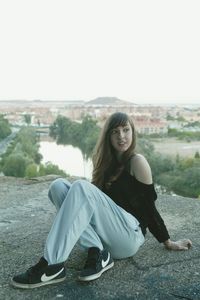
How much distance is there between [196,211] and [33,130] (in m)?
26.2

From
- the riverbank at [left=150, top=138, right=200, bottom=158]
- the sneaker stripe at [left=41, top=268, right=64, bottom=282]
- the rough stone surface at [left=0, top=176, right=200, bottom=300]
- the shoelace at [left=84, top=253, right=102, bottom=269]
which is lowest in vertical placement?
the riverbank at [left=150, top=138, right=200, bottom=158]

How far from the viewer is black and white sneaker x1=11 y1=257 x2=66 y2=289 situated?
1651 millimetres

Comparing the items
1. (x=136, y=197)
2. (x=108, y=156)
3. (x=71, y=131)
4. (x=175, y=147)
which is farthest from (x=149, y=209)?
(x=71, y=131)

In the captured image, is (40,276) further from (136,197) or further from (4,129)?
(4,129)

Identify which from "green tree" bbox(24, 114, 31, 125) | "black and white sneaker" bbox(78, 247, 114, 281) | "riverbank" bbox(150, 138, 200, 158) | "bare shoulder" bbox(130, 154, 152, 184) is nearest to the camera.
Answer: "black and white sneaker" bbox(78, 247, 114, 281)

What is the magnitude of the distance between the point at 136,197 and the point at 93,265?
372 millimetres

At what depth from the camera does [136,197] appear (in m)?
1.89

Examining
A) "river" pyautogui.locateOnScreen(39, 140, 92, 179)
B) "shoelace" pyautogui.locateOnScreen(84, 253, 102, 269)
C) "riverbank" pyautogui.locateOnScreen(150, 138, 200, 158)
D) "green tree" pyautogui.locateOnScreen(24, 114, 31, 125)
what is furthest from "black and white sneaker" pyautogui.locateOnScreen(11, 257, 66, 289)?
"green tree" pyautogui.locateOnScreen(24, 114, 31, 125)

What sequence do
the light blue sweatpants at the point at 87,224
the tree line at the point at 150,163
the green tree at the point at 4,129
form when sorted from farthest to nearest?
1. the green tree at the point at 4,129
2. the tree line at the point at 150,163
3. the light blue sweatpants at the point at 87,224

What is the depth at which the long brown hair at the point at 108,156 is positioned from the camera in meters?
1.93

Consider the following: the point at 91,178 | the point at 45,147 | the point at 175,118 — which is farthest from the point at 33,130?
the point at 91,178

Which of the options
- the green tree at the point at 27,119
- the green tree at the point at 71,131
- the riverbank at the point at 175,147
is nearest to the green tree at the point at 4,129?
the green tree at the point at 71,131

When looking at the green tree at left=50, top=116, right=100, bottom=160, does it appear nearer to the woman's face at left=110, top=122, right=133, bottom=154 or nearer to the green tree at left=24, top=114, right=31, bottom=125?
the green tree at left=24, top=114, right=31, bottom=125

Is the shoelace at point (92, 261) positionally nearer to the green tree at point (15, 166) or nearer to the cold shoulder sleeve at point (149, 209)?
the cold shoulder sleeve at point (149, 209)
